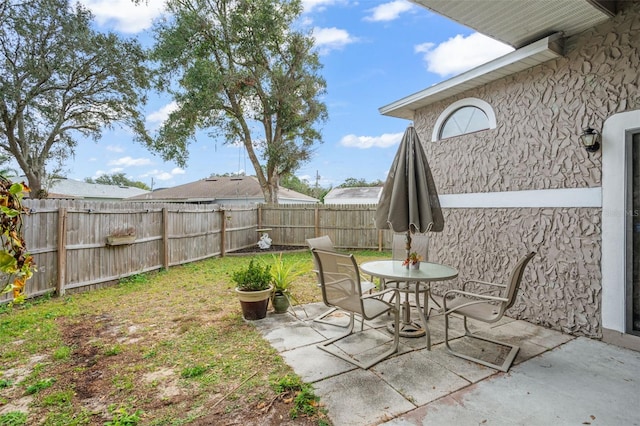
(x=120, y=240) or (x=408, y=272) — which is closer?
(x=408, y=272)

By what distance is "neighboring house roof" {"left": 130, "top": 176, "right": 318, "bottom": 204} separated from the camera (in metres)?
20.5

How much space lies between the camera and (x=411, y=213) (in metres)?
3.44

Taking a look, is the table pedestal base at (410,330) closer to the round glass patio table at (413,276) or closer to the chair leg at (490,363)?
the round glass patio table at (413,276)

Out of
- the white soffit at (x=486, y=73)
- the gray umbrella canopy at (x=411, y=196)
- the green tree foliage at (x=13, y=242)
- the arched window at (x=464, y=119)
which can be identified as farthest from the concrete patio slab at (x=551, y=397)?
the white soffit at (x=486, y=73)

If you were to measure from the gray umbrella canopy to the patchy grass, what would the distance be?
1.99 metres

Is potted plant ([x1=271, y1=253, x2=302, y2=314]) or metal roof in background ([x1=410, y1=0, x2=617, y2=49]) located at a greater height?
metal roof in background ([x1=410, y1=0, x2=617, y2=49])

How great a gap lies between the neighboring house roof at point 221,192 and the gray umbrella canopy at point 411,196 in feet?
55.3

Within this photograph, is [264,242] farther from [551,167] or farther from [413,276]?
[551,167]

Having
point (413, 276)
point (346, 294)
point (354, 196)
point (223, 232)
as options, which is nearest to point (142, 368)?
point (346, 294)

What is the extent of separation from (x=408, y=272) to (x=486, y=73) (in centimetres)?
309

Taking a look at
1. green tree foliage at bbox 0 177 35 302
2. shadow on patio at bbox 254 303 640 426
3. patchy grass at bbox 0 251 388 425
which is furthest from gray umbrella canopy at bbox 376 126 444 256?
green tree foliage at bbox 0 177 35 302

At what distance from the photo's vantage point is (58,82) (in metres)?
11.9

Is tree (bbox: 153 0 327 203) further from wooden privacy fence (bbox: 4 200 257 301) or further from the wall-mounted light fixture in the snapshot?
the wall-mounted light fixture

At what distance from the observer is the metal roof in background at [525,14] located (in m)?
3.27
